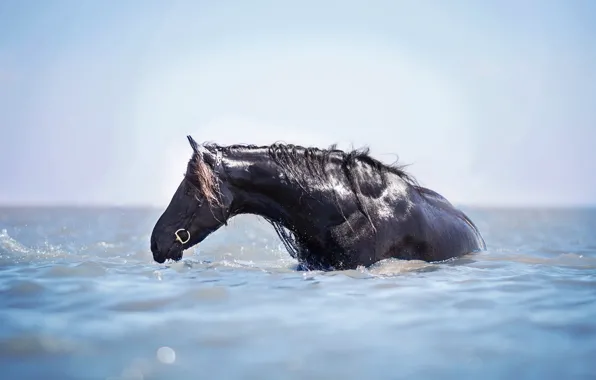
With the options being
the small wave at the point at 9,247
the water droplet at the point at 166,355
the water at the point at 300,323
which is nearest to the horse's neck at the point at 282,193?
the water at the point at 300,323

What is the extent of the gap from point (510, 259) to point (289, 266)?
9.54ft

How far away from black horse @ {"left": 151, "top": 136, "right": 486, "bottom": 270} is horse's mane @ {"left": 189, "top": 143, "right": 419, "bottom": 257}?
12 mm

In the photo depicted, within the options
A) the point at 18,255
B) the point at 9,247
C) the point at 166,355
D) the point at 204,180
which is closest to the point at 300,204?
the point at 204,180

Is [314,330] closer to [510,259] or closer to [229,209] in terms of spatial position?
[229,209]

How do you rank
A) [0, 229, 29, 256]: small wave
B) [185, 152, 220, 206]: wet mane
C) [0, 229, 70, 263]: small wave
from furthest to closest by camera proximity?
1. [0, 229, 29, 256]: small wave
2. [0, 229, 70, 263]: small wave
3. [185, 152, 220, 206]: wet mane

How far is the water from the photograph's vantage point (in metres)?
3.64

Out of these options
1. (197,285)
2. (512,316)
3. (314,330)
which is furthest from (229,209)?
(512,316)

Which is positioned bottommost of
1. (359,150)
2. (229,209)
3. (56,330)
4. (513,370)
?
(513,370)

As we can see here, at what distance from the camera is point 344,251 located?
7012 millimetres

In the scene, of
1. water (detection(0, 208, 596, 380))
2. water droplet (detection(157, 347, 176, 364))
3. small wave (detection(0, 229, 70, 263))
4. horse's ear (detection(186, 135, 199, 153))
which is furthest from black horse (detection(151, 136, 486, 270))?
water droplet (detection(157, 347, 176, 364))

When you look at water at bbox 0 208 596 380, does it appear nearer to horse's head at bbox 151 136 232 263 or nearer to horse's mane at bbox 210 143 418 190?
horse's head at bbox 151 136 232 263

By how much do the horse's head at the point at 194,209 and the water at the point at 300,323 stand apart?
13.9 inches

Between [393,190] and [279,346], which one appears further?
[393,190]

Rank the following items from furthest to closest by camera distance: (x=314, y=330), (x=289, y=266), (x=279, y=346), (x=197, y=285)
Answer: (x=289, y=266) < (x=197, y=285) < (x=314, y=330) < (x=279, y=346)
